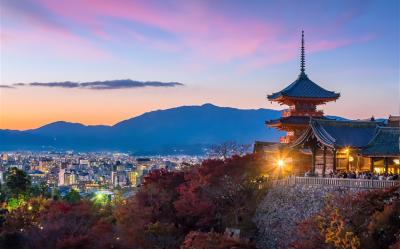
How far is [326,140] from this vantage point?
29.0 m

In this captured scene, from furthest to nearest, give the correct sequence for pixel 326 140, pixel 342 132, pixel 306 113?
pixel 306 113 < pixel 342 132 < pixel 326 140

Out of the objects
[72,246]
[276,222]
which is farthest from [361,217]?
[72,246]

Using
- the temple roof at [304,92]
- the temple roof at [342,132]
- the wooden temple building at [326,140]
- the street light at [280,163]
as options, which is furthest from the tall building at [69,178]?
the temple roof at [342,132]

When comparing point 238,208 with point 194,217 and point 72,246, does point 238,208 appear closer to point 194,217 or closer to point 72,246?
point 194,217

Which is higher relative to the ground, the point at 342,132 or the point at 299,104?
the point at 299,104

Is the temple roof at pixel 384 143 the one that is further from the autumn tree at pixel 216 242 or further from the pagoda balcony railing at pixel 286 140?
the pagoda balcony railing at pixel 286 140

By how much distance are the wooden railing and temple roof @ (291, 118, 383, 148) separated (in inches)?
108

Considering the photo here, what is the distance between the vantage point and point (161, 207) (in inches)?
1268

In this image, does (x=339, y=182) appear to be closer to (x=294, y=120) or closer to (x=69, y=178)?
(x=294, y=120)

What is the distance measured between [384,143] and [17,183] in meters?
34.6

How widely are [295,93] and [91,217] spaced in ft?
52.1

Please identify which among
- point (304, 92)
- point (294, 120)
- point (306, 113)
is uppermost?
point (304, 92)

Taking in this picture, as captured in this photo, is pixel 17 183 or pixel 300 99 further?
pixel 17 183

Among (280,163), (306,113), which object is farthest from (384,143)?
(306,113)
